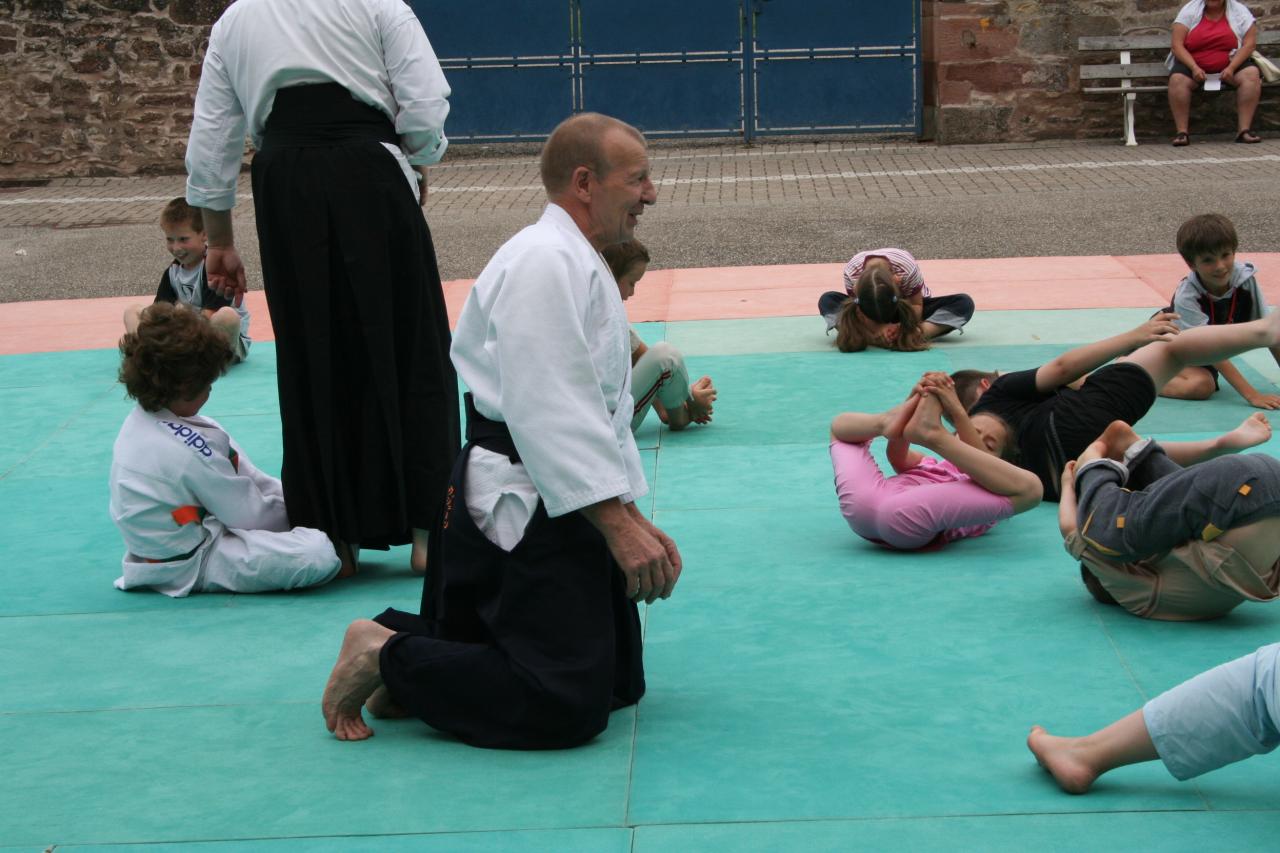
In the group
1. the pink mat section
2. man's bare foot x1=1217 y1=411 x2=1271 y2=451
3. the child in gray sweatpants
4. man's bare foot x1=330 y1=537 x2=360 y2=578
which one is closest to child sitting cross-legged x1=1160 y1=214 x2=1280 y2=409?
the pink mat section

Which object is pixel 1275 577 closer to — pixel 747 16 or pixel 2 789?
pixel 2 789

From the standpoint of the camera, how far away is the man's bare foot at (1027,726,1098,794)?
297cm

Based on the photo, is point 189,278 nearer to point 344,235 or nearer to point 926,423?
point 344,235

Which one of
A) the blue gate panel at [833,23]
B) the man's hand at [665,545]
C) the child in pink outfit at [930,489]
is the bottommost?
the child in pink outfit at [930,489]

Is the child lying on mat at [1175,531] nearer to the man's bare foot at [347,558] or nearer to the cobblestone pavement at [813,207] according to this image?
the man's bare foot at [347,558]

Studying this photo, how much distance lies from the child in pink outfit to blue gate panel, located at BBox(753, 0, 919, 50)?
12334 millimetres

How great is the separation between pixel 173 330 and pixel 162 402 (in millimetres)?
225

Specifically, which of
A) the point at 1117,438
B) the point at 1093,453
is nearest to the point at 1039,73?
the point at 1117,438

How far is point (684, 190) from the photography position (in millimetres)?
13555

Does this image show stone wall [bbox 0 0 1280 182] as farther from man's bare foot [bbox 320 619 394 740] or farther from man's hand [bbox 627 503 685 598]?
man's bare foot [bbox 320 619 394 740]

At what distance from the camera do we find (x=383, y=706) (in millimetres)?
3506

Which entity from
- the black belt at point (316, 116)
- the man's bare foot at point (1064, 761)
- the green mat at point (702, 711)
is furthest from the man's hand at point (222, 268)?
the man's bare foot at point (1064, 761)

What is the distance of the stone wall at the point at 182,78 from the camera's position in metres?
15.3

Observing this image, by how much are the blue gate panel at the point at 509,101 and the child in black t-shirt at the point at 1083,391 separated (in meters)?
12.2
